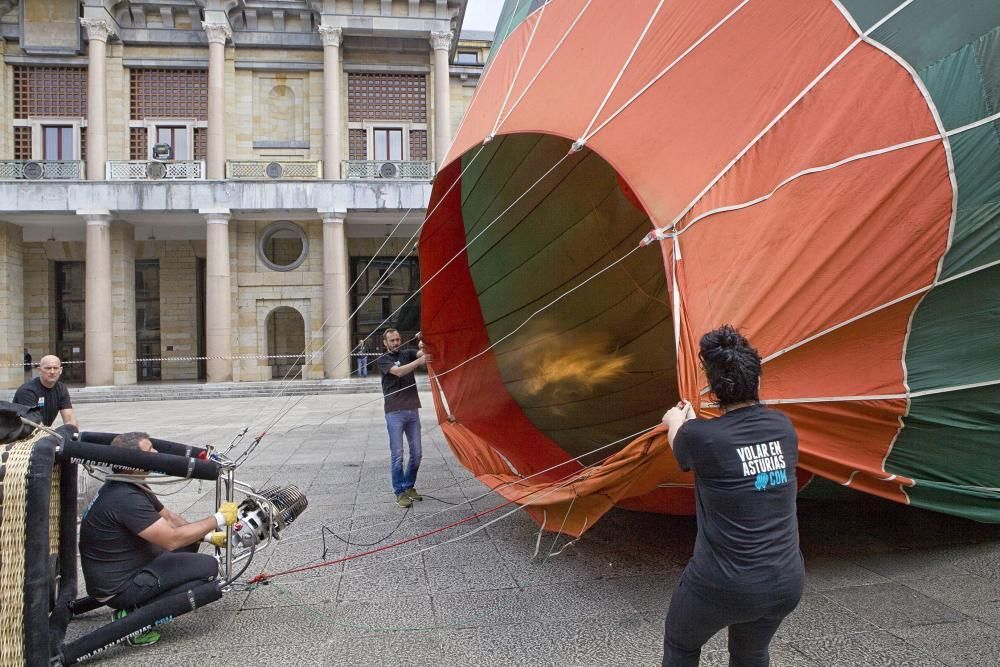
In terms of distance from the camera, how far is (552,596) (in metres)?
4.06

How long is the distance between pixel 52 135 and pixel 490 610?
94.7 feet

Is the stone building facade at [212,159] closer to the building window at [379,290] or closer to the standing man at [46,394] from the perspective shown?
the building window at [379,290]

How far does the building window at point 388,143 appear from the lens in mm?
27203

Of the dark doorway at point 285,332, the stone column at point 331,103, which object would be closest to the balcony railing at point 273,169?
the stone column at point 331,103

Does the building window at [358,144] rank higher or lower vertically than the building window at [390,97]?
lower

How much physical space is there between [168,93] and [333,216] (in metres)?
8.23

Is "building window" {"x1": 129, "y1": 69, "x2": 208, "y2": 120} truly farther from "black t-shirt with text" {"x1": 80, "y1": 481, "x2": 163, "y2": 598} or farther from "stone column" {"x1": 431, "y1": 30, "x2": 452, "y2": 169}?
"black t-shirt with text" {"x1": 80, "y1": 481, "x2": 163, "y2": 598}

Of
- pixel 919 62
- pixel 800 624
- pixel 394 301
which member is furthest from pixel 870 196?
pixel 394 301

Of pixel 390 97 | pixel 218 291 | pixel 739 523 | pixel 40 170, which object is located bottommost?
pixel 739 523

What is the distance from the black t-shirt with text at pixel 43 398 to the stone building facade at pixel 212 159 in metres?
16.5

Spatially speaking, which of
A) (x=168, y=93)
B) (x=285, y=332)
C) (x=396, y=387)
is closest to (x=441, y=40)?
(x=168, y=93)

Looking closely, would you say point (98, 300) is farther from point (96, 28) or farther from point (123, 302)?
point (96, 28)

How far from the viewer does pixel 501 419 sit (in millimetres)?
7117

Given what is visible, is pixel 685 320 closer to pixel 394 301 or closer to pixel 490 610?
pixel 490 610
